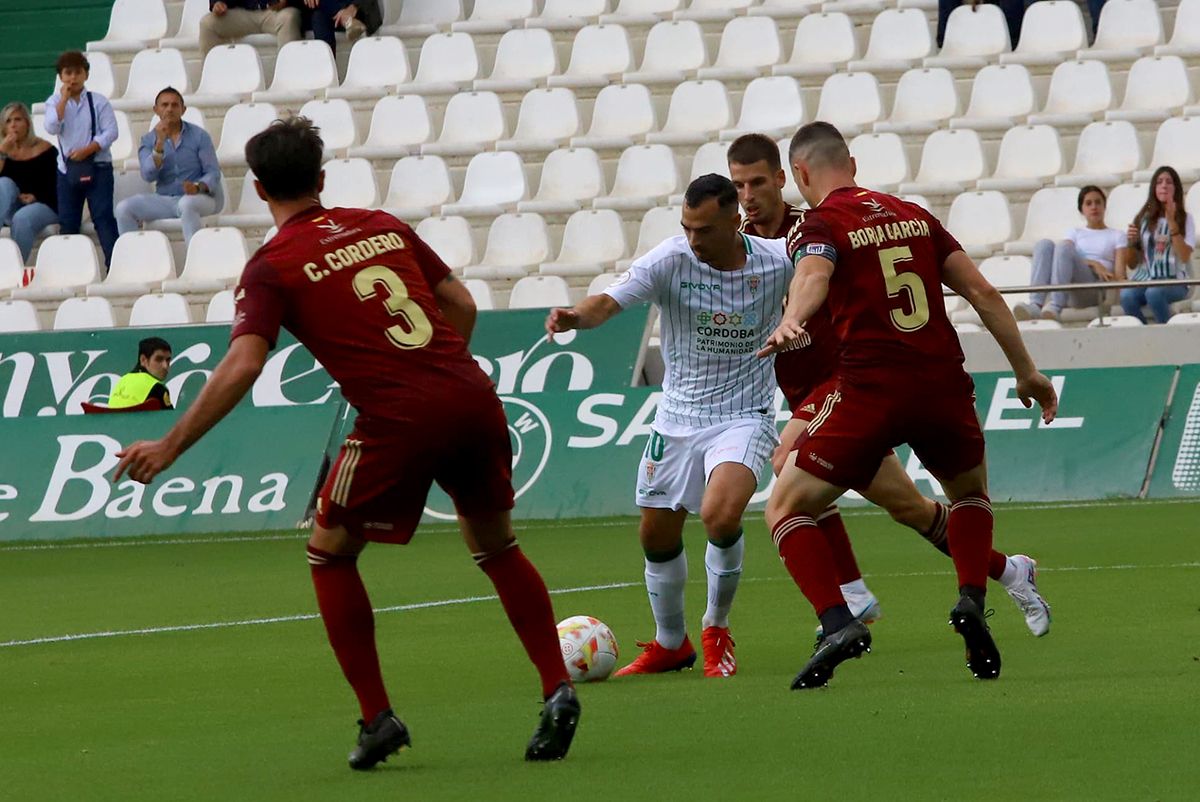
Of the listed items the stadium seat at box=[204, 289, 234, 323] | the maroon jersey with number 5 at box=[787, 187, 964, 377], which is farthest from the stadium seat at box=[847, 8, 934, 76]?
the maroon jersey with number 5 at box=[787, 187, 964, 377]

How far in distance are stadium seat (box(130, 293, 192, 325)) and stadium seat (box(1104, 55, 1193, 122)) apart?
8950 mm

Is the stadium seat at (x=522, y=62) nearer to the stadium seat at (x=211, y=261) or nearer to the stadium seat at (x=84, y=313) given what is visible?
the stadium seat at (x=211, y=261)

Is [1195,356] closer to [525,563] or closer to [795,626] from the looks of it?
[795,626]

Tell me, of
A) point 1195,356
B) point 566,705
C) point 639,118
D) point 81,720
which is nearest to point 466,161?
point 639,118

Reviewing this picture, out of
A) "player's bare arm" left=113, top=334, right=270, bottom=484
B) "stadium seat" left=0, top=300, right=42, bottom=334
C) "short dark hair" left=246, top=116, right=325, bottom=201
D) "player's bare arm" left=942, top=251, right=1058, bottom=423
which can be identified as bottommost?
"stadium seat" left=0, top=300, right=42, bottom=334

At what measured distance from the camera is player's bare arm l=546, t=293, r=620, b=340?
7.27 meters

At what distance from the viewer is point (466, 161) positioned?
70.2 feet

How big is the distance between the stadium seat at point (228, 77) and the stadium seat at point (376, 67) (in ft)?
3.22

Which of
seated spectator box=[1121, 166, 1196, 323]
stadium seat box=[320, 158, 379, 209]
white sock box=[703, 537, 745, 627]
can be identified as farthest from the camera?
stadium seat box=[320, 158, 379, 209]

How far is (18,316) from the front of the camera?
1995 cm

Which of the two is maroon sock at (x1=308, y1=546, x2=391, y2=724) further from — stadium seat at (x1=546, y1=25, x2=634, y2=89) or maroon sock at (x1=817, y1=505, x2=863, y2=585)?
stadium seat at (x1=546, y1=25, x2=634, y2=89)

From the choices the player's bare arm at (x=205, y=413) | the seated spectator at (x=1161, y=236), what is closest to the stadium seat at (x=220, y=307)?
the seated spectator at (x=1161, y=236)

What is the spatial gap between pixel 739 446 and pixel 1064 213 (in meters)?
11.5

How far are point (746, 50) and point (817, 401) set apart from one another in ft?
44.1
